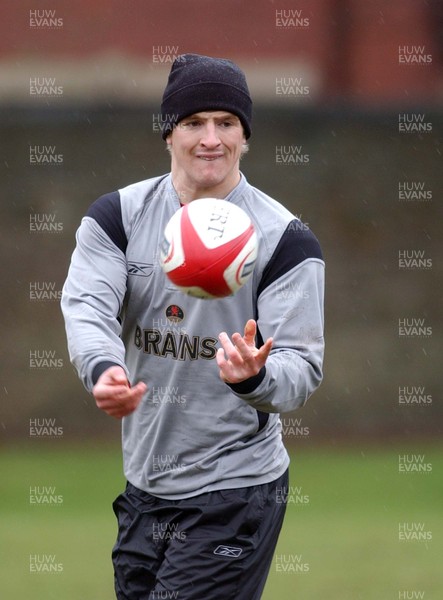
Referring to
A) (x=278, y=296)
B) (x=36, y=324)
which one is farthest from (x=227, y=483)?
(x=36, y=324)

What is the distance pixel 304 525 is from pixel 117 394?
621 cm

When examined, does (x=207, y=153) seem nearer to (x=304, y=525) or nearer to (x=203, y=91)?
(x=203, y=91)

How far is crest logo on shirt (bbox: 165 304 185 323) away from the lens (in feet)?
12.4

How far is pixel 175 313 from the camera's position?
3791 millimetres

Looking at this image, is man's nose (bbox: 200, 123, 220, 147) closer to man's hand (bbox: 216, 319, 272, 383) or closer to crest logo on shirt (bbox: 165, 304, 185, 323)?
crest logo on shirt (bbox: 165, 304, 185, 323)

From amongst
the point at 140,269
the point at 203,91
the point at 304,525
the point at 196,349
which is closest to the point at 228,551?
the point at 196,349

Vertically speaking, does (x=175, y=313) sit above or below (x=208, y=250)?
below

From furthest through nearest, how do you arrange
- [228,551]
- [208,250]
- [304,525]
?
[304,525] < [228,551] < [208,250]

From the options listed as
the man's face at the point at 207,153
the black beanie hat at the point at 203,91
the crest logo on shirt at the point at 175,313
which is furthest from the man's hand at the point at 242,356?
the black beanie hat at the point at 203,91

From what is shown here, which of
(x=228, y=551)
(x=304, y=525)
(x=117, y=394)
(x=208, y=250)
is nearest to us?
(x=117, y=394)

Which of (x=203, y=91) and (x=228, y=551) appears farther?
(x=203, y=91)

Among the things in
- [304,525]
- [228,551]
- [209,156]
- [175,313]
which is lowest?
[304,525]

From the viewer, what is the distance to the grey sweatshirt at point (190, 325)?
12.1 ft

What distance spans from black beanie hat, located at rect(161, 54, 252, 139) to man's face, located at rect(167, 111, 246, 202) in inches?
1.2
